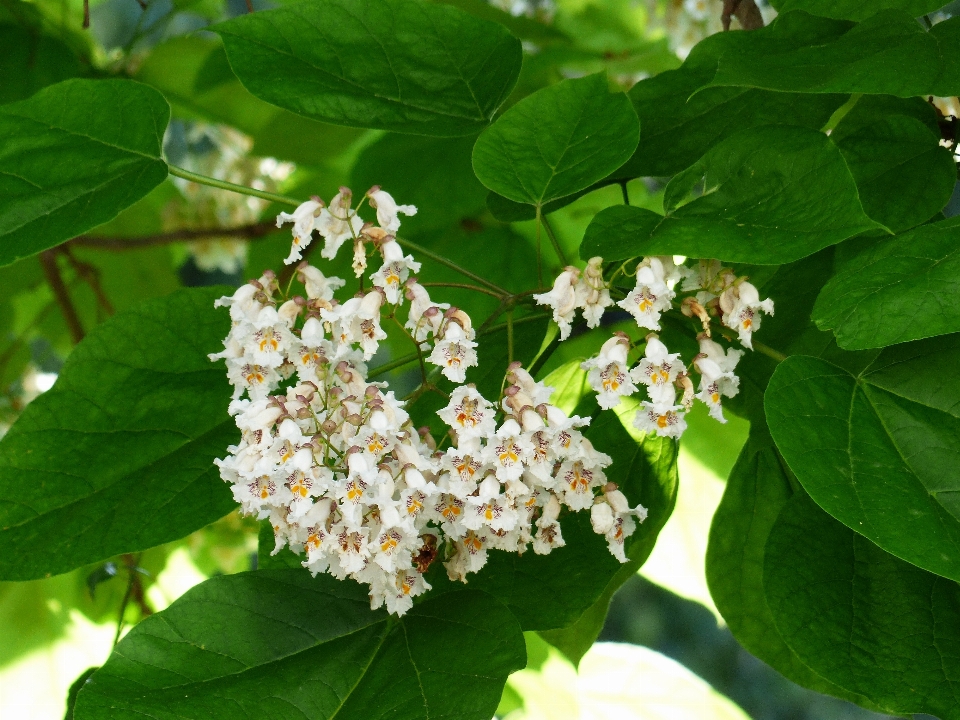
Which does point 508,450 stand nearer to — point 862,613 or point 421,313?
point 421,313

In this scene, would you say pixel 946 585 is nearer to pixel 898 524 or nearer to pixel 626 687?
pixel 898 524

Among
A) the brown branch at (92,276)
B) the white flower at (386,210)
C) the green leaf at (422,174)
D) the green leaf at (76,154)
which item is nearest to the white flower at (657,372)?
the white flower at (386,210)

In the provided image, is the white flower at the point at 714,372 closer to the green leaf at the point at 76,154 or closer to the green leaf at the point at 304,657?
the green leaf at the point at 304,657

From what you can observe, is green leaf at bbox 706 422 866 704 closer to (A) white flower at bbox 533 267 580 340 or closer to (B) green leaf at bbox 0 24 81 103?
(A) white flower at bbox 533 267 580 340

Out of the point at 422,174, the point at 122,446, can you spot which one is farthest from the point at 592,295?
the point at 422,174

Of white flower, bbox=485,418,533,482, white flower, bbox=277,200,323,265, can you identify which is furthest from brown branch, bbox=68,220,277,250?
white flower, bbox=485,418,533,482
